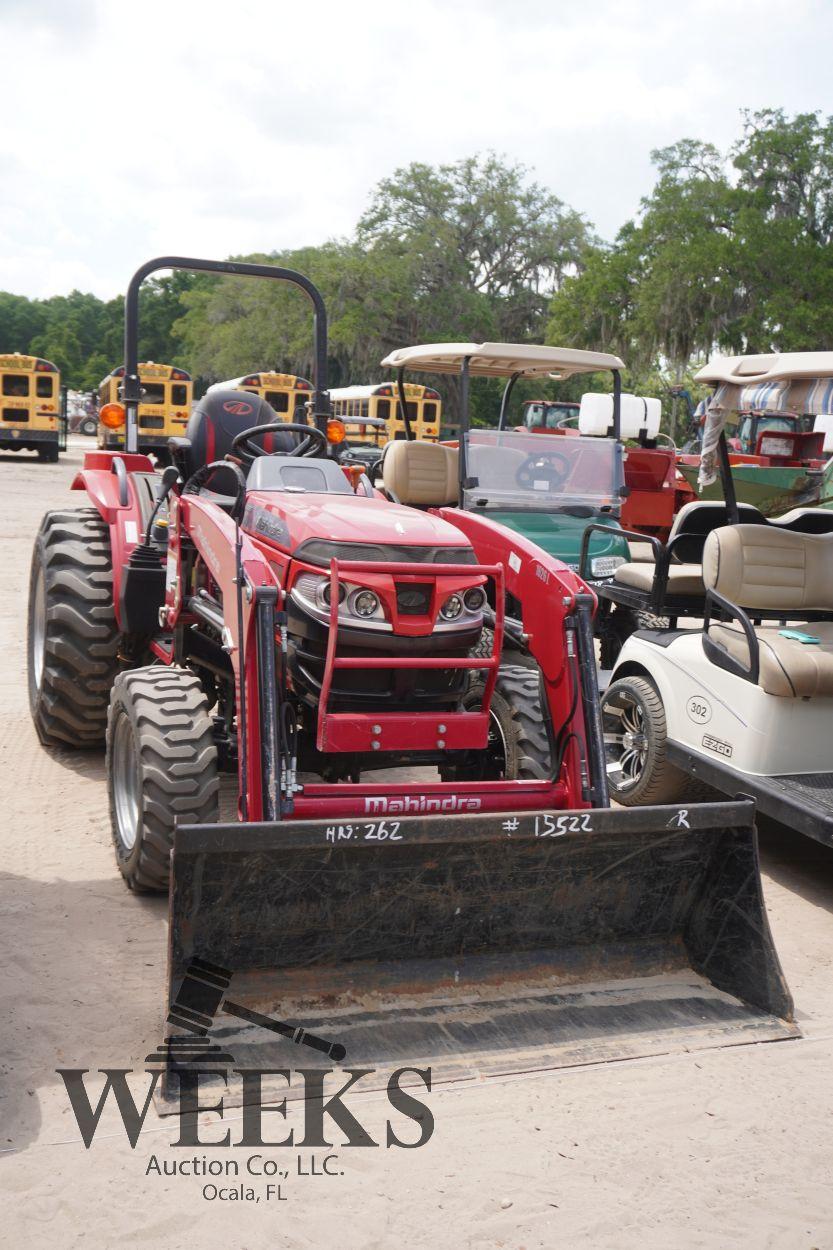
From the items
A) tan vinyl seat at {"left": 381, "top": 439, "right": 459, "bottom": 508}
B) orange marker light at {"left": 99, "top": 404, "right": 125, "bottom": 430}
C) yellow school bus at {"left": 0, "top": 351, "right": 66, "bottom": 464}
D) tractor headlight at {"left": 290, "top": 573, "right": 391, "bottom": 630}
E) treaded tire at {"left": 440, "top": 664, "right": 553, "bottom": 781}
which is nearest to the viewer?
tractor headlight at {"left": 290, "top": 573, "right": 391, "bottom": 630}

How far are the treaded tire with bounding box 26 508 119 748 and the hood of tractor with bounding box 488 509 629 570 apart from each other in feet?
10.1

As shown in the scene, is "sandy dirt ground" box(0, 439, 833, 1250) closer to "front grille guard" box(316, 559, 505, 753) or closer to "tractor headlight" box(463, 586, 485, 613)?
"front grille guard" box(316, 559, 505, 753)

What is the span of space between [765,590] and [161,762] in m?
3.08

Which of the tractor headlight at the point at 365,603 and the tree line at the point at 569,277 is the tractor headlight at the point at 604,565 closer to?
the tractor headlight at the point at 365,603

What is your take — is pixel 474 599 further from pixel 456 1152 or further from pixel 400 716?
pixel 456 1152

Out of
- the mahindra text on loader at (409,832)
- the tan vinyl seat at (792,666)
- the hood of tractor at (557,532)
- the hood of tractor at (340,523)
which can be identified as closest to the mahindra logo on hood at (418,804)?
the mahindra text on loader at (409,832)

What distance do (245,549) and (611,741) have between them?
8.94ft

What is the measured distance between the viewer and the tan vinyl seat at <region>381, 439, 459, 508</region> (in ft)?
29.1

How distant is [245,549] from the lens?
4.12 metres

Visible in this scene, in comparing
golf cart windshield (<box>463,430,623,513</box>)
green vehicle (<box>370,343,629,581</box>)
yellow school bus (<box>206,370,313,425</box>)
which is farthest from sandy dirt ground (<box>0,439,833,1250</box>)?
yellow school bus (<box>206,370,313,425</box>)

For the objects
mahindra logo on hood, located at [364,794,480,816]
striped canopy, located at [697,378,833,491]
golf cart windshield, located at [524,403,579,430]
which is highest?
golf cart windshield, located at [524,403,579,430]

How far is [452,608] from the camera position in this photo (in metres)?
4.21

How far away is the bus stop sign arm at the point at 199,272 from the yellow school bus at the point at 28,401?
24177 mm

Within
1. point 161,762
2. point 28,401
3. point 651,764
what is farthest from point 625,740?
point 28,401
